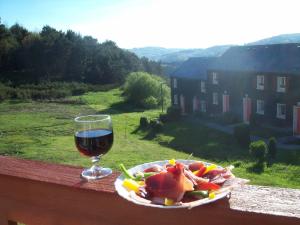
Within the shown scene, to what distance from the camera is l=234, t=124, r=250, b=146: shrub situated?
21594mm

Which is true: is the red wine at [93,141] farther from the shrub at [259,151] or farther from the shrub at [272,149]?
the shrub at [272,149]

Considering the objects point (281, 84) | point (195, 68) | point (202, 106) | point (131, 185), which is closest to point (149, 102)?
point (195, 68)

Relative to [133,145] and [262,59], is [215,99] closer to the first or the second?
[262,59]

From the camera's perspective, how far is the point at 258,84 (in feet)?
87.9

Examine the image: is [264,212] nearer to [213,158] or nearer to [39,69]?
[213,158]

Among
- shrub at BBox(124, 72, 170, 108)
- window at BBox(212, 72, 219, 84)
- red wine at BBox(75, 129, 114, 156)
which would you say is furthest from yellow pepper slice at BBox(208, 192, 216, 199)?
shrub at BBox(124, 72, 170, 108)

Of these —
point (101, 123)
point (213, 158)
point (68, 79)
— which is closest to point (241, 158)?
point (213, 158)

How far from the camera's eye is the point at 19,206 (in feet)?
6.25

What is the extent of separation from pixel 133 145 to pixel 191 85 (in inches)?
509

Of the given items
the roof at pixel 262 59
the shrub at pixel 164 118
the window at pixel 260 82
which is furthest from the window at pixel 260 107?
the shrub at pixel 164 118

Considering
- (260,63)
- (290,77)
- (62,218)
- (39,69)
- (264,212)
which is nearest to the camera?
(264,212)

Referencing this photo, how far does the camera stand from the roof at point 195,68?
3391cm

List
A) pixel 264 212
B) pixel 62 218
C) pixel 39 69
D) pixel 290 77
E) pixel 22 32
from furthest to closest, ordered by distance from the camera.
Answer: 1. pixel 22 32
2. pixel 39 69
3. pixel 290 77
4. pixel 62 218
5. pixel 264 212

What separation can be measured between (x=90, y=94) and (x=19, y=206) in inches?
2148
